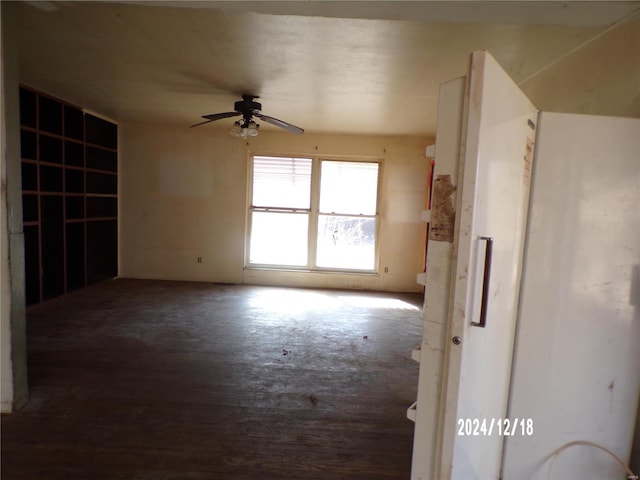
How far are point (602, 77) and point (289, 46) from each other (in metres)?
1.99

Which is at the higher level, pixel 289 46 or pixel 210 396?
pixel 289 46

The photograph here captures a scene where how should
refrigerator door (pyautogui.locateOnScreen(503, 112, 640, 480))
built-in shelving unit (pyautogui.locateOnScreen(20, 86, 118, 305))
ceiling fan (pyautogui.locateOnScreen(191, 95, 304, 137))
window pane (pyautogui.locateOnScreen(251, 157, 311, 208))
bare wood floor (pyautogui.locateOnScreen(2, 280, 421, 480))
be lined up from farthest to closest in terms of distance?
window pane (pyautogui.locateOnScreen(251, 157, 311, 208)) → built-in shelving unit (pyautogui.locateOnScreen(20, 86, 118, 305)) → ceiling fan (pyautogui.locateOnScreen(191, 95, 304, 137)) → bare wood floor (pyautogui.locateOnScreen(2, 280, 421, 480)) → refrigerator door (pyautogui.locateOnScreen(503, 112, 640, 480))

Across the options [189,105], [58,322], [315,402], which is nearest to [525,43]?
[315,402]

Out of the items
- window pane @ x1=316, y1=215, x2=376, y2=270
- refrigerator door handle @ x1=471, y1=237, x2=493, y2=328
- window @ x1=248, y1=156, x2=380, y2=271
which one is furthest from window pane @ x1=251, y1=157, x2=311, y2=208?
refrigerator door handle @ x1=471, y1=237, x2=493, y2=328

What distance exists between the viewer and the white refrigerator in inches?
43.4

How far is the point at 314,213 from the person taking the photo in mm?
5793

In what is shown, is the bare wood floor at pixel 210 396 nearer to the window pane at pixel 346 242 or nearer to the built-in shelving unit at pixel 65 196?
the built-in shelving unit at pixel 65 196

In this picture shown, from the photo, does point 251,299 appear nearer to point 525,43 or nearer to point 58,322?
point 58,322

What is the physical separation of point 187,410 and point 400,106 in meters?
3.71

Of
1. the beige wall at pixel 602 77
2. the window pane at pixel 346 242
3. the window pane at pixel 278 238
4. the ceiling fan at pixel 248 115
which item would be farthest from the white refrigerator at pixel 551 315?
the window pane at pixel 278 238

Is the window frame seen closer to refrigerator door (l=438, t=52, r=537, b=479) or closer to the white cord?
the white cord

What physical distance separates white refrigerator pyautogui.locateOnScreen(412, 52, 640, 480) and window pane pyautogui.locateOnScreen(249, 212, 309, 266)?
461cm
